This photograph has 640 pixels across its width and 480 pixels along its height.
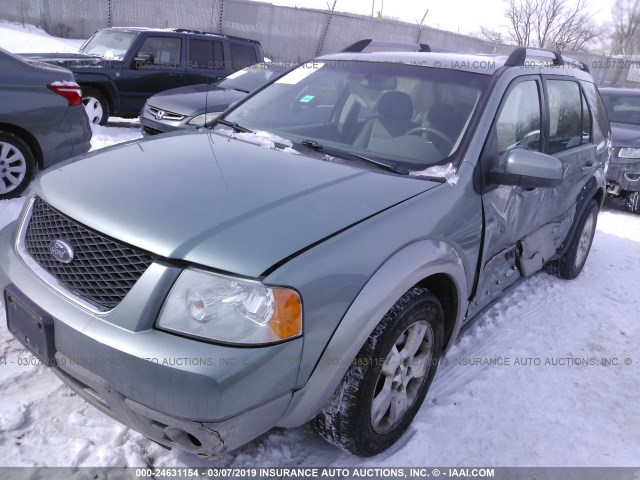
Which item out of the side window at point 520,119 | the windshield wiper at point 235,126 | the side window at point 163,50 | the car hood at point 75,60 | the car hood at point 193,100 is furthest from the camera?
A: the side window at point 163,50

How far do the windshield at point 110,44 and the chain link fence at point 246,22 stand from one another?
10405mm

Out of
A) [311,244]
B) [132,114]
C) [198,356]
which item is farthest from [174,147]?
[132,114]

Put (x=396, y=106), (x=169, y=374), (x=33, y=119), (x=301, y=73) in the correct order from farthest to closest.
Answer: (x=33, y=119), (x=301, y=73), (x=396, y=106), (x=169, y=374)

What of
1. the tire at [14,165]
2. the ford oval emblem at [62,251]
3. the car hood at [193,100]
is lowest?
the tire at [14,165]

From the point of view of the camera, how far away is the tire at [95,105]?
827 centimetres

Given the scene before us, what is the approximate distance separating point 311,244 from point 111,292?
0.73 metres

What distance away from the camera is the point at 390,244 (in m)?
2.05

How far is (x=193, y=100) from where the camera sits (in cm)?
748

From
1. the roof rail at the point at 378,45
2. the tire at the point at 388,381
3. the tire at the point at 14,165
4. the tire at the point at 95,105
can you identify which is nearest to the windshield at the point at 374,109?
the roof rail at the point at 378,45

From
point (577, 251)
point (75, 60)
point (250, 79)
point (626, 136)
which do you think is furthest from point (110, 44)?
point (626, 136)

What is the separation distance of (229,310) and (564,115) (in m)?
3.06

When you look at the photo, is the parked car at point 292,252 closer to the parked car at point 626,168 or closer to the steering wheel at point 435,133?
the steering wheel at point 435,133

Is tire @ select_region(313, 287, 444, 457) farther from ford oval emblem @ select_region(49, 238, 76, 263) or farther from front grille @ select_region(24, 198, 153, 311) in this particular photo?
ford oval emblem @ select_region(49, 238, 76, 263)

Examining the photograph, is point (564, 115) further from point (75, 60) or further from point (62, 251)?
point (75, 60)
